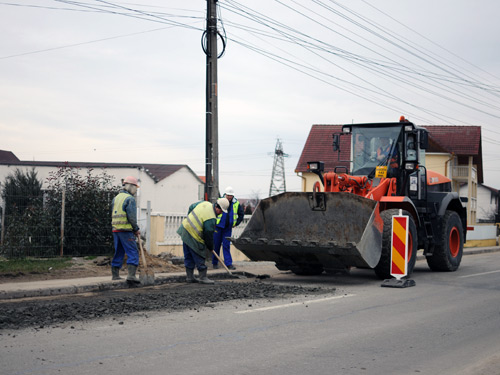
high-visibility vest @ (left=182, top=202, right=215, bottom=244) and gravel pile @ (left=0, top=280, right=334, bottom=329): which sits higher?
high-visibility vest @ (left=182, top=202, right=215, bottom=244)

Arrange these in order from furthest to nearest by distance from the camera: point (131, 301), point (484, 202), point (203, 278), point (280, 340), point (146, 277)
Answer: point (484, 202) < point (203, 278) < point (146, 277) < point (131, 301) < point (280, 340)

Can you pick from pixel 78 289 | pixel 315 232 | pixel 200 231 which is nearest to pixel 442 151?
pixel 315 232

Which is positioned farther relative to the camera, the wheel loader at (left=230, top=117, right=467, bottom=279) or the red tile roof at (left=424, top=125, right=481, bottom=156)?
the red tile roof at (left=424, top=125, right=481, bottom=156)

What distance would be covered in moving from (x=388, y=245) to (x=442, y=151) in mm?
34249

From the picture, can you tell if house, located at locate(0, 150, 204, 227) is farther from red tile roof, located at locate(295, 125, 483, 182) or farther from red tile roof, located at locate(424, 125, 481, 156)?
red tile roof, located at locate(424, 125, 481, 156)

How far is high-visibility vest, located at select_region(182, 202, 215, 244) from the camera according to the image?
11.3 meters

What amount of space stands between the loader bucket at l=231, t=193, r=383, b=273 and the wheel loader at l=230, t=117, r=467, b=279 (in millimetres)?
18

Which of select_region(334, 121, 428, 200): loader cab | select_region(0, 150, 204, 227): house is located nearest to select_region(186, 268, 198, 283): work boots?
select_region(334, 121, 428, 200): loader cab

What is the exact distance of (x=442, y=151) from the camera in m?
44.1

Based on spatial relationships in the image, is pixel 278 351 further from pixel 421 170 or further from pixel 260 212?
pixel 421 170

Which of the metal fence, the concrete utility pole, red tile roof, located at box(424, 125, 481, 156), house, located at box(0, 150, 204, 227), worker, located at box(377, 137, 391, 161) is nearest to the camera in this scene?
worker, located at box(377, 137, 391, 161)

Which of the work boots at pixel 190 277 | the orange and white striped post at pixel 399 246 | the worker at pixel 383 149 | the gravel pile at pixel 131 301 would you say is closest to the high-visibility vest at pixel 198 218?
the work boots at pixel 190 277

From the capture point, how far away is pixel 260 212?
41.2 feet

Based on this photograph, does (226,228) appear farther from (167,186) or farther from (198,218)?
(167,186)
